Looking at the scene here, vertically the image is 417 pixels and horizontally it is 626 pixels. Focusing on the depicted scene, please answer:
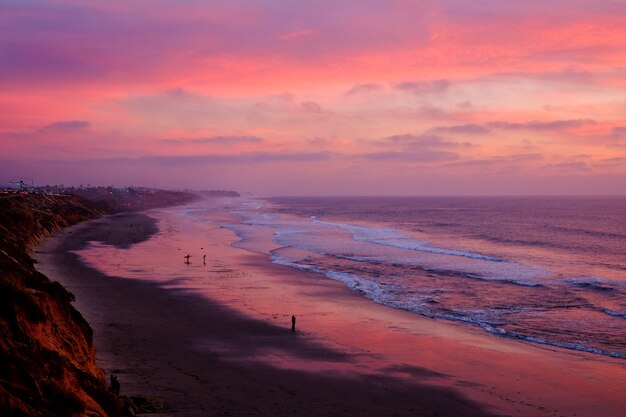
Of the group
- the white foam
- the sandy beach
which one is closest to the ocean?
the white foam

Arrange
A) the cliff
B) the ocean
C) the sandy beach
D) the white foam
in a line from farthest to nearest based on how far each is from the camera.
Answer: the white foam, the ocean, the sandy beach, the cliff

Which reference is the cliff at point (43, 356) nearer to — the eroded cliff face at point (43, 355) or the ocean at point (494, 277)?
the eroded cliff face at point (43, 355)

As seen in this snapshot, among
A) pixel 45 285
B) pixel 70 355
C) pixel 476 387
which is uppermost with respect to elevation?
pixel 45 285

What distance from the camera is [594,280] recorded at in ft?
130

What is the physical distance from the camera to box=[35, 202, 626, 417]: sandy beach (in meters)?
15.9

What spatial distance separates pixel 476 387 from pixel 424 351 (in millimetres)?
3986

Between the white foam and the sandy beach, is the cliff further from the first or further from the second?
the white foam

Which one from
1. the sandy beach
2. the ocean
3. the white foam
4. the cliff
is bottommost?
the sandy beach

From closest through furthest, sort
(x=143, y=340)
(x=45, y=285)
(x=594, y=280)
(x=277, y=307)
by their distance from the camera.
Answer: (x=45, y=285), (x=143, y=340), (x=277, y=307), (x=594, y=280)

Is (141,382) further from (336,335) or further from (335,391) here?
(336,335)

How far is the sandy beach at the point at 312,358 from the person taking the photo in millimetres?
15906

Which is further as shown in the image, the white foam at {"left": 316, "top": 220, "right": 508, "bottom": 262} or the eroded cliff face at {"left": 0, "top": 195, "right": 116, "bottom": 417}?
the white foam at {"left": 316, "top": 220, "right": 508, "bottom": 262}

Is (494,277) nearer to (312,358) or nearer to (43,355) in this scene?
(312,358)

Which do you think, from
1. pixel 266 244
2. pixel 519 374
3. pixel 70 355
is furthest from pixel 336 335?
pixel 266 244
